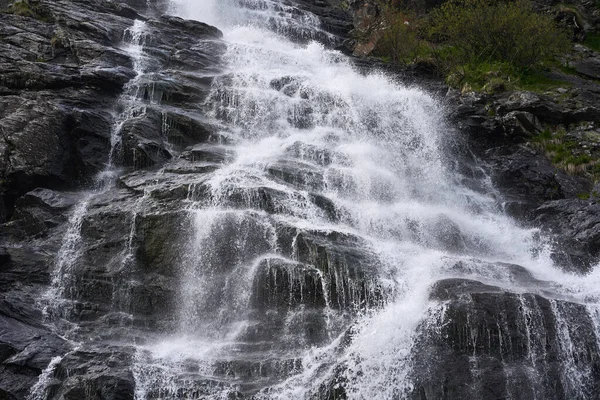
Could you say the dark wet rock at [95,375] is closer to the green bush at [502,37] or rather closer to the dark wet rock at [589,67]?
the green bush at [502,37]

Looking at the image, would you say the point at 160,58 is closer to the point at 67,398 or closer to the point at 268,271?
the point at 268,271

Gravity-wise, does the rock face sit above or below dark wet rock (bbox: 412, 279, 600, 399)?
above

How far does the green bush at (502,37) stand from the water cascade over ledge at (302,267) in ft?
23.7

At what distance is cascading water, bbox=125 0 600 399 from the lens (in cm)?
1009

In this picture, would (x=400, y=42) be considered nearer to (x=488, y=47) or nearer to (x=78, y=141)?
(x=488, y=47)

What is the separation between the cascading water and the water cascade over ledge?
45 millimetres

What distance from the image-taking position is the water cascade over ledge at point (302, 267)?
1001 cm

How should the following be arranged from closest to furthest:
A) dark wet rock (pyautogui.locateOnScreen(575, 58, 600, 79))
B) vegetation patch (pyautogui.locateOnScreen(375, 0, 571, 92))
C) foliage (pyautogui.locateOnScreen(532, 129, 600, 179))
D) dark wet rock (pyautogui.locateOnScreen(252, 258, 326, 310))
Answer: dark wet rock (pyautogui.locateOnScreen(252, 258, 326, 310))
foliage (pyautogui.locateOnScreen(532, 129, 600, 179))
vegetation patch (pyautogui.locateOnScreen(375, 0, 571, 92))
dark wet rock (pyautogui.locateOnScreen(575, 58, 600, 79))

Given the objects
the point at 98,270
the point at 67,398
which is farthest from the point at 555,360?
the point at 98,270

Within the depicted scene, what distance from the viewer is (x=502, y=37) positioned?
24.5 m

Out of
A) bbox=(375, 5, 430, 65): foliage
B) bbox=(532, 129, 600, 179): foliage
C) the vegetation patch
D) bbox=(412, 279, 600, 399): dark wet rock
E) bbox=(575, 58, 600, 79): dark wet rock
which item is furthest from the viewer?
bbox=(375, 5, 430, 65): foliage

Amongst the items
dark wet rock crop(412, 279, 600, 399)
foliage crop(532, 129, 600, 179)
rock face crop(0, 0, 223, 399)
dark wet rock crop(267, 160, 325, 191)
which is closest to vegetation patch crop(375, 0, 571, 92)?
foliage crop(532, 129, 600, 179)

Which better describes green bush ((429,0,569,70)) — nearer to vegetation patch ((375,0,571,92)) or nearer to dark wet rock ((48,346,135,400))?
vegetation patch ((375,0,571,92))

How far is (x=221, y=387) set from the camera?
32.1 feet
